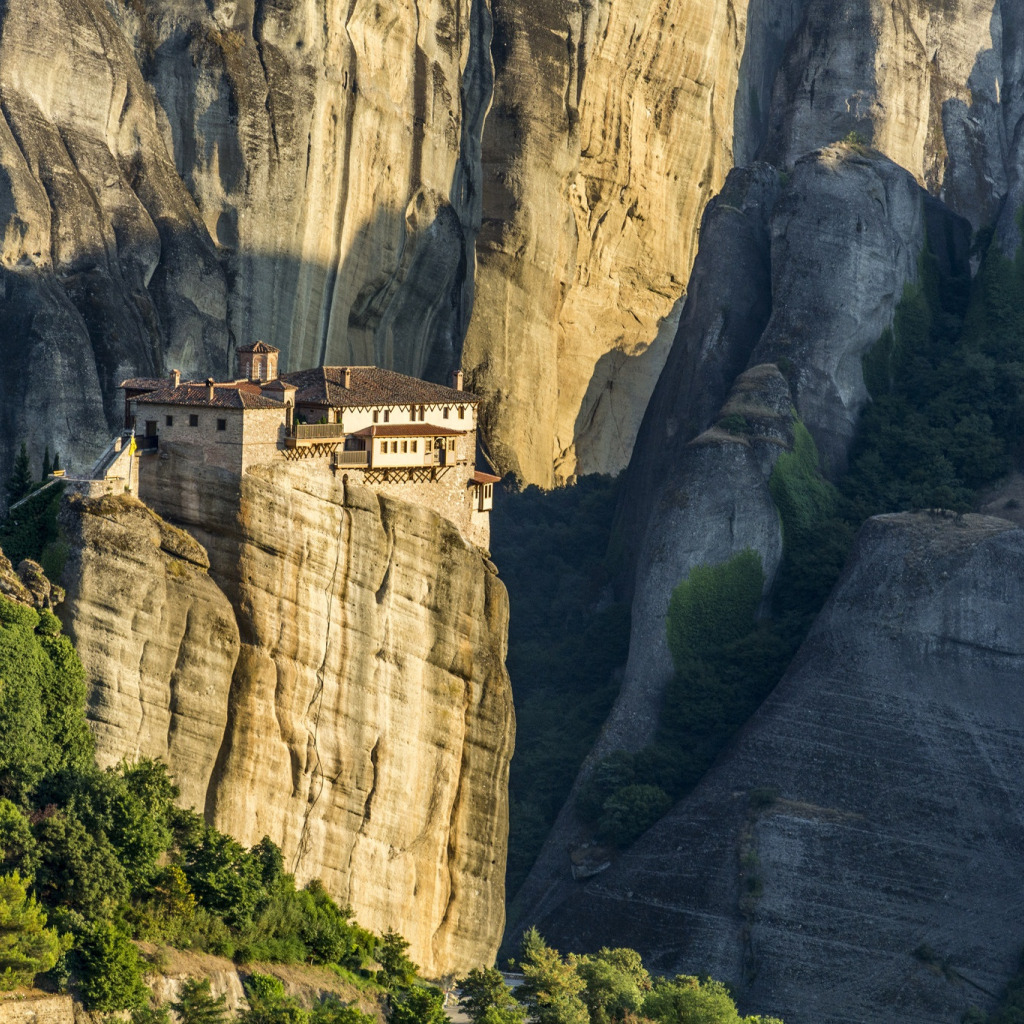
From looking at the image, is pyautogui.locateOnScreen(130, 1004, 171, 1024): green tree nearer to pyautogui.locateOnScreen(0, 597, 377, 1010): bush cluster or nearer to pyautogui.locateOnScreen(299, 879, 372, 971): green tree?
pyautogui.locateOnScreen(0, 597, 377, 1010): bush cluster

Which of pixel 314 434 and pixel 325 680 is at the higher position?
pixel 314 434

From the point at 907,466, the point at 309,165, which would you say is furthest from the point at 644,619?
the point at 309,165

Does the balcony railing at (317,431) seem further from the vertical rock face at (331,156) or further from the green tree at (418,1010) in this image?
the vertical rock face at (331,156)

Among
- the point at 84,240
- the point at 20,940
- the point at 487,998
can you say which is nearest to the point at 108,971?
the point at 20,940

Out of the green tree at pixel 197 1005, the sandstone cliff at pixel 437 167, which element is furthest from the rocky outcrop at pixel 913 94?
the green tree at pixel 197 1005

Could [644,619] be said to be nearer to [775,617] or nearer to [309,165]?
[775,617]

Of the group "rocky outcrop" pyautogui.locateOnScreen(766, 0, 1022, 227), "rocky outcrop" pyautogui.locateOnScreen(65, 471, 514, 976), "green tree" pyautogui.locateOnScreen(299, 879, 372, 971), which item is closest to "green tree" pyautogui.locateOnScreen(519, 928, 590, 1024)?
"rocky outcrop" pyautogui.locateOnScreen(65, 471, 514, 976)

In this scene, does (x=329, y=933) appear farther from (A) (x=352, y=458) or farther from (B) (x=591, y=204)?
(B) (x=591, y=204)
